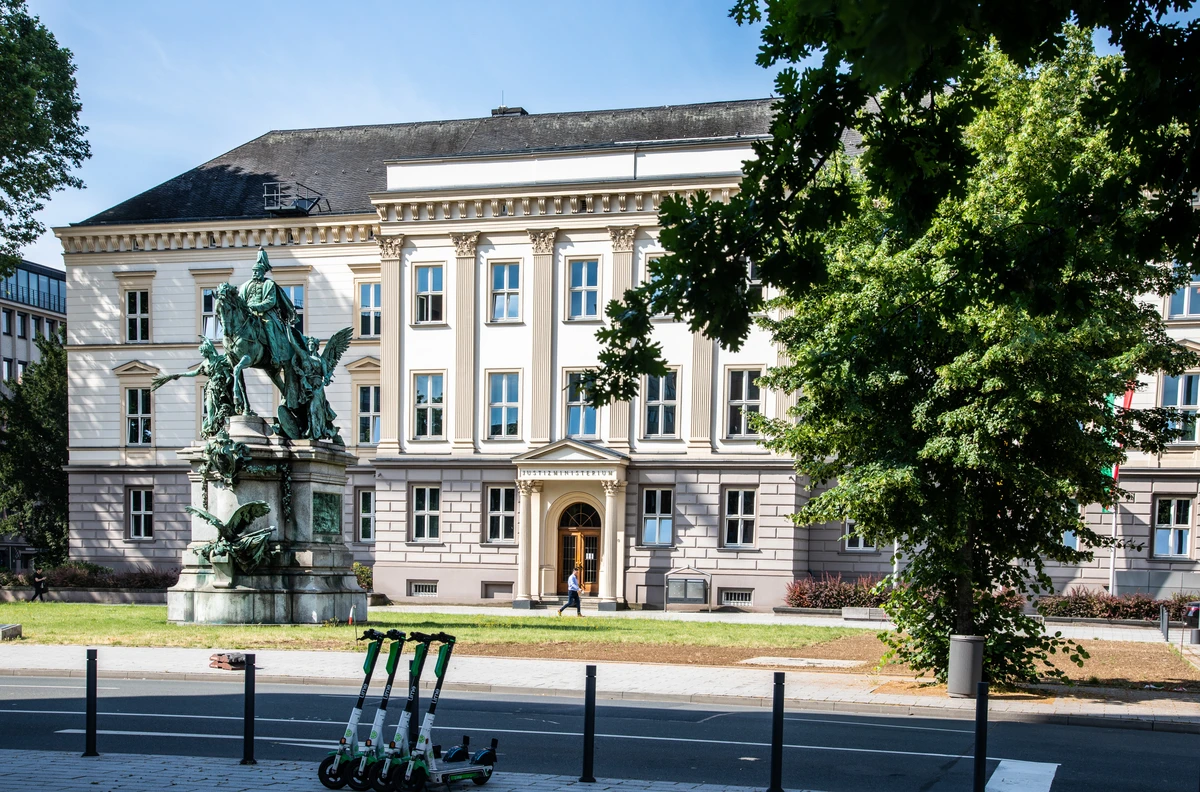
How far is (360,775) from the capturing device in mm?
9484

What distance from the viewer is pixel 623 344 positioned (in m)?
9.73

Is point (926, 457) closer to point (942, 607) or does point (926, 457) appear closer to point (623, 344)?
point (942, 607)

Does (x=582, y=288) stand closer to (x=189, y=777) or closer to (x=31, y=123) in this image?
(x=31, y=123)

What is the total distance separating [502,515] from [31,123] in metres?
20.9

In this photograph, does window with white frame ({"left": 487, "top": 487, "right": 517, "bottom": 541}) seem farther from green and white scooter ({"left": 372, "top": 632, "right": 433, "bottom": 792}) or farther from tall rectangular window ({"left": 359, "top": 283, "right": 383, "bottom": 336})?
green and white scooter ({"left": 372, "top": 632, "right": 433, "bottom": 792})

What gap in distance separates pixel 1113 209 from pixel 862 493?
8.74 metres

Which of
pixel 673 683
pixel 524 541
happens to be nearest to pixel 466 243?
pixel 524 541

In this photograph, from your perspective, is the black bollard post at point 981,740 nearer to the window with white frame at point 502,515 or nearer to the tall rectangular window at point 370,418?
the window with white frame at point 502,515

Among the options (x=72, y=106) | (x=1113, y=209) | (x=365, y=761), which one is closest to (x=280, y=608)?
(x=365, y=761)

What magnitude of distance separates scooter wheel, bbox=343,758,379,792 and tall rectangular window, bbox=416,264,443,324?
37.0 m

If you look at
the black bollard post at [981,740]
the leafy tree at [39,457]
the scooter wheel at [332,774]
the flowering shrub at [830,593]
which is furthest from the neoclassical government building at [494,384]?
the scooter wheel at [332,774]

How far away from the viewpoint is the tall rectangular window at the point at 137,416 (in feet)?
165

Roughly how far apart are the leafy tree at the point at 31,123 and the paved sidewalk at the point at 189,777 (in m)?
37.6

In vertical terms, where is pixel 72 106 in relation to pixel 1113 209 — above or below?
above
